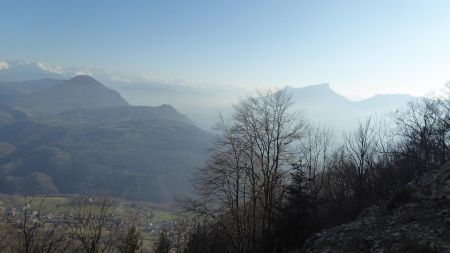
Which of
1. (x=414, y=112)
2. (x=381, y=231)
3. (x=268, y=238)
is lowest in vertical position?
(x=268, y=238)

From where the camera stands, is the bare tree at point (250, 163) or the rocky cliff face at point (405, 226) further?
the bare tree at point (250, 163)

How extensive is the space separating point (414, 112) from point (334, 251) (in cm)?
3464

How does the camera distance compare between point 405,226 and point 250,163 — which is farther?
point 250,163

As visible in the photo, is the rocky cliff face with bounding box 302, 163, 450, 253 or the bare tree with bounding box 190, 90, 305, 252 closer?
the rocky cliff face with bounding box 302, 163, 450, 253

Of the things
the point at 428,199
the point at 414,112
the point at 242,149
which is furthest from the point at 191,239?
the point at 428,199

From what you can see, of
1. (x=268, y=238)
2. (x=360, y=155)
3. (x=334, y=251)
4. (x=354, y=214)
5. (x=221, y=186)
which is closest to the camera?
(x=334, y=251)

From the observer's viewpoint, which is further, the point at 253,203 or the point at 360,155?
the point at 360,155

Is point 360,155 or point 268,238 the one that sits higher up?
point 360,155

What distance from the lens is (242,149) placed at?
28375 mm

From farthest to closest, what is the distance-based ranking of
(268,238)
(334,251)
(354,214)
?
(354,214), (268,238), (334,251)

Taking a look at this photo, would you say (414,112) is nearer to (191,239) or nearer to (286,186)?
(286,186)

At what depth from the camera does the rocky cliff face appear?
1580 centimetres

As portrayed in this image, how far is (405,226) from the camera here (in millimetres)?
18000

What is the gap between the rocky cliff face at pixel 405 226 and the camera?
51.9 feet
